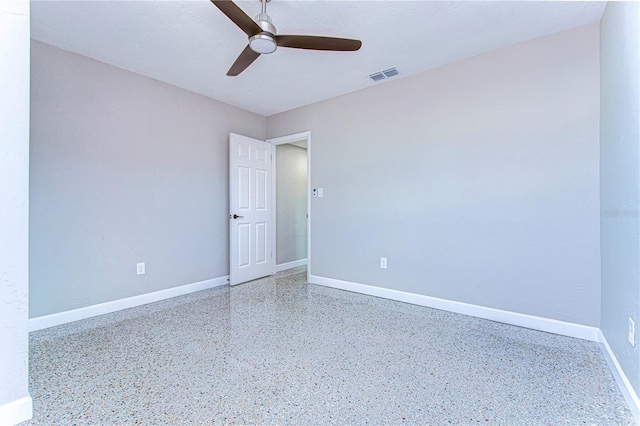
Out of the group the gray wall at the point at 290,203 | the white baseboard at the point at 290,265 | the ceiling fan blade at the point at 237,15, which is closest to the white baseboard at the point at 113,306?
the white baseboard at the point at 290,265

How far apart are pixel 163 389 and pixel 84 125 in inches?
97.2

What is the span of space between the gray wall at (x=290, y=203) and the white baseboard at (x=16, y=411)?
335 centimetres

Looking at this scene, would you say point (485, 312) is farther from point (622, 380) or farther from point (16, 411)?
point (16, 411)

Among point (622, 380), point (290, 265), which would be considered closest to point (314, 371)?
point (622, 380)

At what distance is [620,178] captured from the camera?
5.70 ft

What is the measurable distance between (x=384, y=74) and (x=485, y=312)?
2.55m

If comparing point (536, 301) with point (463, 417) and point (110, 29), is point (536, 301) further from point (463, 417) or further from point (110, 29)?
point (110, 29)

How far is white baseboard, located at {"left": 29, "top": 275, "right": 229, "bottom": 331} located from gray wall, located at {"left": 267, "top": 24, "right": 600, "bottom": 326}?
1.67 meters

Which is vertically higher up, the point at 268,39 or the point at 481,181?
the point at 268,39

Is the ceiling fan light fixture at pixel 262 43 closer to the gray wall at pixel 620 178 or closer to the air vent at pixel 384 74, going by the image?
the air vent at pixel 384 74

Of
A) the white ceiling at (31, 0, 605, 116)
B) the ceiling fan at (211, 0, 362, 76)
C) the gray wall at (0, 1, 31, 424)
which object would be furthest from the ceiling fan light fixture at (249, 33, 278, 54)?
the gray wall at (0, 1, 31, 424)

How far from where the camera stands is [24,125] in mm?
1421

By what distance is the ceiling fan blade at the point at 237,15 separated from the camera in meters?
1.59

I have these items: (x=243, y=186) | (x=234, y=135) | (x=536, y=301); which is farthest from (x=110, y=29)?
(x=536, y=301)
